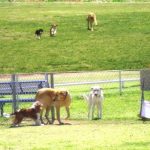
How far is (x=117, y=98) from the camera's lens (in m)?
24.8

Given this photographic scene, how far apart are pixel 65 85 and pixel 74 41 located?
17.5 meters

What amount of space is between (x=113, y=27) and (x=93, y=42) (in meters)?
5.81

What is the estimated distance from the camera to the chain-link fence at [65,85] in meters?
20.7

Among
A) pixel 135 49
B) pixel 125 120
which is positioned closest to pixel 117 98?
pixel 125 120

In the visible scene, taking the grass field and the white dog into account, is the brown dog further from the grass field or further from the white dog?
the white dog

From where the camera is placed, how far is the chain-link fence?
815 inches

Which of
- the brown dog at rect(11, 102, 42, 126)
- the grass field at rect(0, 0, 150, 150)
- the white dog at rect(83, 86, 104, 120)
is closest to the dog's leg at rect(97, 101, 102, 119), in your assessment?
the white dog at rect(83, 86, 104, 120)

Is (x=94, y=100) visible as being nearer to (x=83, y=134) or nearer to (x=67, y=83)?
(x=83, y=134)

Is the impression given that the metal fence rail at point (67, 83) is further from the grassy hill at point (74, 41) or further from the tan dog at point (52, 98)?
the grassy hill at point (74, 41)

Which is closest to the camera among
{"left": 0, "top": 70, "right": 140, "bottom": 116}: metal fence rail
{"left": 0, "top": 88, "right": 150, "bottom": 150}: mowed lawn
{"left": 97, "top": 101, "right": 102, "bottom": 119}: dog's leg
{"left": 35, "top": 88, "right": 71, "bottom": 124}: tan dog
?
{"left": 0, "top": 88, "right": 150, "bottom": 150}: mowed lawn

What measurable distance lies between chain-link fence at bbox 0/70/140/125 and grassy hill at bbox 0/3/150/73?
6807 millimetres

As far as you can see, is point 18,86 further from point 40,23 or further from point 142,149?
point 40,23

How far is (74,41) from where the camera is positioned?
142ft

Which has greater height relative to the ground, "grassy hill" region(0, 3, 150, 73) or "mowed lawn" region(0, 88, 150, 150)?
"grassy hill" region(0, 3, 150, 73)
